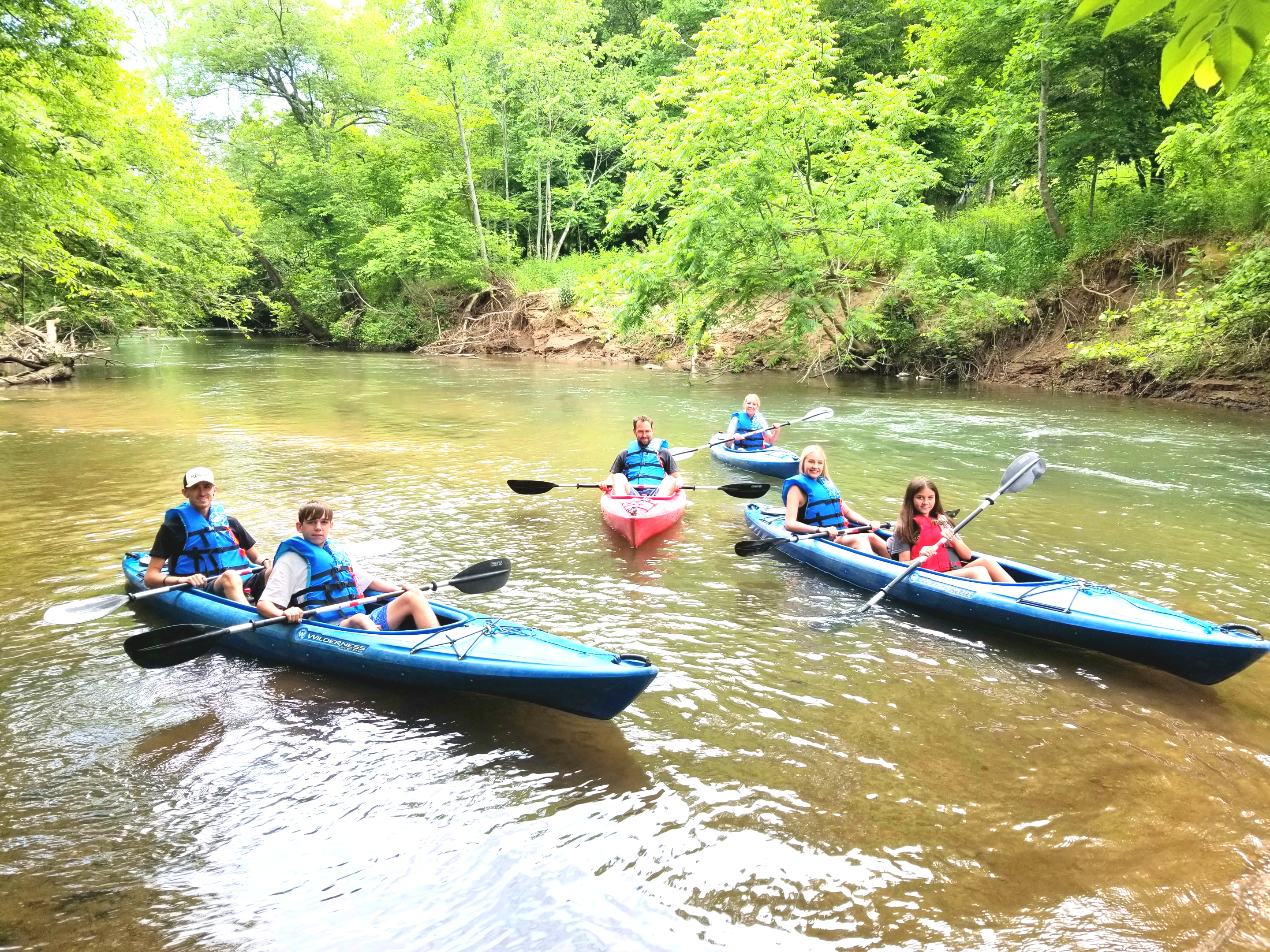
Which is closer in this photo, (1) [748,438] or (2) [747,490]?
(2) [747,490]

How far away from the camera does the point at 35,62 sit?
27.8ft

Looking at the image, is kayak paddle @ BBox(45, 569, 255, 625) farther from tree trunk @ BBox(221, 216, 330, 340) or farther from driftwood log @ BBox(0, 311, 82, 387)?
tree trunk @ BBox(221, 216, 330, 340)

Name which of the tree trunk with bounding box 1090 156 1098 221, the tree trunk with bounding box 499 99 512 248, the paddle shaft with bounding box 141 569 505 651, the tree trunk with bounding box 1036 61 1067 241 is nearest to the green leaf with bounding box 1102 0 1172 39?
the paddle shaft with bounding box 141 569 505 651

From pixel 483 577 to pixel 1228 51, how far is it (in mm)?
4318

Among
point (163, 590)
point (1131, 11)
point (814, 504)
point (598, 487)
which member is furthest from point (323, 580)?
point (1131, 11)

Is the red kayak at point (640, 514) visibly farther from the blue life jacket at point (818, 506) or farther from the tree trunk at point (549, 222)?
the tree trunk at point (549, 222)

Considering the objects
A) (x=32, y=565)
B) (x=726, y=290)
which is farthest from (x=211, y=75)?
(x=32, y=565)

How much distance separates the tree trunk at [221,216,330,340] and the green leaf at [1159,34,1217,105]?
31.8 metres

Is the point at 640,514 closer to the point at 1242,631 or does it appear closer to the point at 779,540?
the point at 779,540

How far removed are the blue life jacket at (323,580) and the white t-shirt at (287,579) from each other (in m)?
0.02

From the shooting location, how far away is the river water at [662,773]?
262cm

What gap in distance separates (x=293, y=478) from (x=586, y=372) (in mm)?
13139

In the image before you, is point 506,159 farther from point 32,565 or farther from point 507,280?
point 32,565

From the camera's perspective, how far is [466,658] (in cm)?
380
